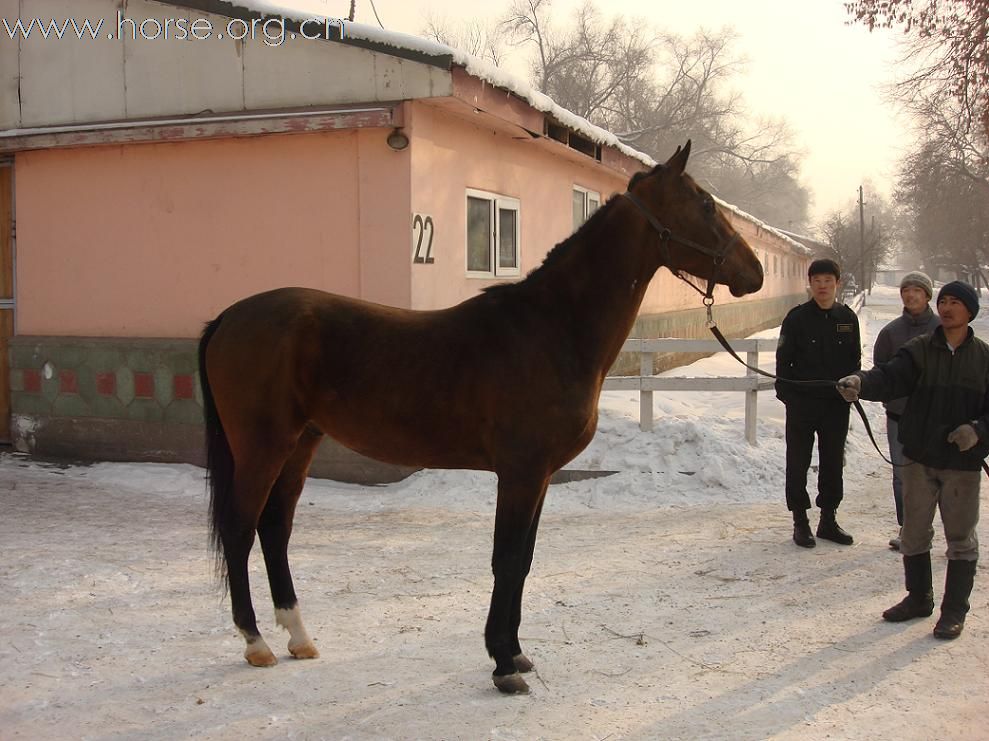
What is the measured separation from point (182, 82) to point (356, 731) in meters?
6.89

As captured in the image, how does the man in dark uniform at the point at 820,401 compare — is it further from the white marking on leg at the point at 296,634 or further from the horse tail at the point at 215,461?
the horse tail at the point at 215,461

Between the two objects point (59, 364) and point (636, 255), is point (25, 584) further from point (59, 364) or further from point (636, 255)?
point (59, 364)

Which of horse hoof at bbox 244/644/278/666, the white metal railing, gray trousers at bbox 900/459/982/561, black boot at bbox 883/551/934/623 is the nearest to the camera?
horse hoof at bbox 244/644/278/666

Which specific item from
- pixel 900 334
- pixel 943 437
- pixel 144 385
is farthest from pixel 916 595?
pixel 144 385

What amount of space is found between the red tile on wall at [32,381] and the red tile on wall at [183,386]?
1758mm

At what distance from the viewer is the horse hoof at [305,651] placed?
3.94 m

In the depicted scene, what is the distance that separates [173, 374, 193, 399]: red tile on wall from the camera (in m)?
8.16

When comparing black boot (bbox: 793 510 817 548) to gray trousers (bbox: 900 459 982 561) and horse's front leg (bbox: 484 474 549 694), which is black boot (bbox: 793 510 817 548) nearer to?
gray trousers (bbox: 900 459 982 561)

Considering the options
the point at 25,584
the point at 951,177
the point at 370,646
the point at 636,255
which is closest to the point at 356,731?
the point at 370,646

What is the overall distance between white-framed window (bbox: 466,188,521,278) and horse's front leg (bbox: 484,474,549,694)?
490cm

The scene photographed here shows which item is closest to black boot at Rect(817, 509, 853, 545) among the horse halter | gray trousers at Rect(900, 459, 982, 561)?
gray trousers at Rect(900, 459, 982, 561)

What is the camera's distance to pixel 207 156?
807 cm

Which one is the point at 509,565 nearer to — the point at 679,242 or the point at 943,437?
the point at 679,242

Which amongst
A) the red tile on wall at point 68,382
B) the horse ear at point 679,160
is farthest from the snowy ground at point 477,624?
the horse ear at point 679,160
